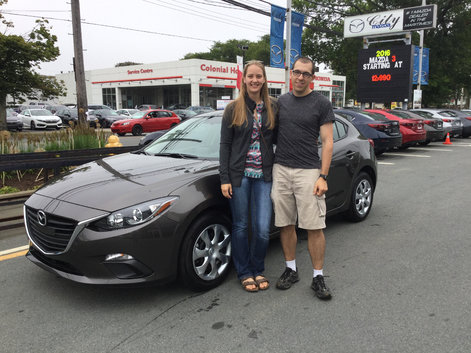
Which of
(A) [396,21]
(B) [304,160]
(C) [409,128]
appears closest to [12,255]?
(B) [304,160]

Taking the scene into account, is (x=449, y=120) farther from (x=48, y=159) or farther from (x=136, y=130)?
(x=48, y=159)

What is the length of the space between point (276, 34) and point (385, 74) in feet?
26.1

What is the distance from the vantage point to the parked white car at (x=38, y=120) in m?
26.1

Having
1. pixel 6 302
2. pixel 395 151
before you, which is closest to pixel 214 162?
pixel 6 302

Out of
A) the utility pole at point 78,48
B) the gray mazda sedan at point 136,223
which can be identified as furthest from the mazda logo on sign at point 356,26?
the gray mazda sedan at point 136,223

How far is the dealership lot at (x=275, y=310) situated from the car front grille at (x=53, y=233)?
1.50ft

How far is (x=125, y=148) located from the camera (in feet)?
24.3

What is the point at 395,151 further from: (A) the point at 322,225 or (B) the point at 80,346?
(B) the point at 80,346

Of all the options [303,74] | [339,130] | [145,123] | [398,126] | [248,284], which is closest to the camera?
[303,74]

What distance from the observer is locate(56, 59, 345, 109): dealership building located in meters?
42.9

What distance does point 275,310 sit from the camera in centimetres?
308

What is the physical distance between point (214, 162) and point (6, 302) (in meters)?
2.07

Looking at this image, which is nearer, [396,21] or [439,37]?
[396,21]

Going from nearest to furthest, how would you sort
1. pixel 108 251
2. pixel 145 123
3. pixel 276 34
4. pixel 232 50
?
pixel 108 251 < pixel 276 34 < pixel 145 123 < pixel 232 50
